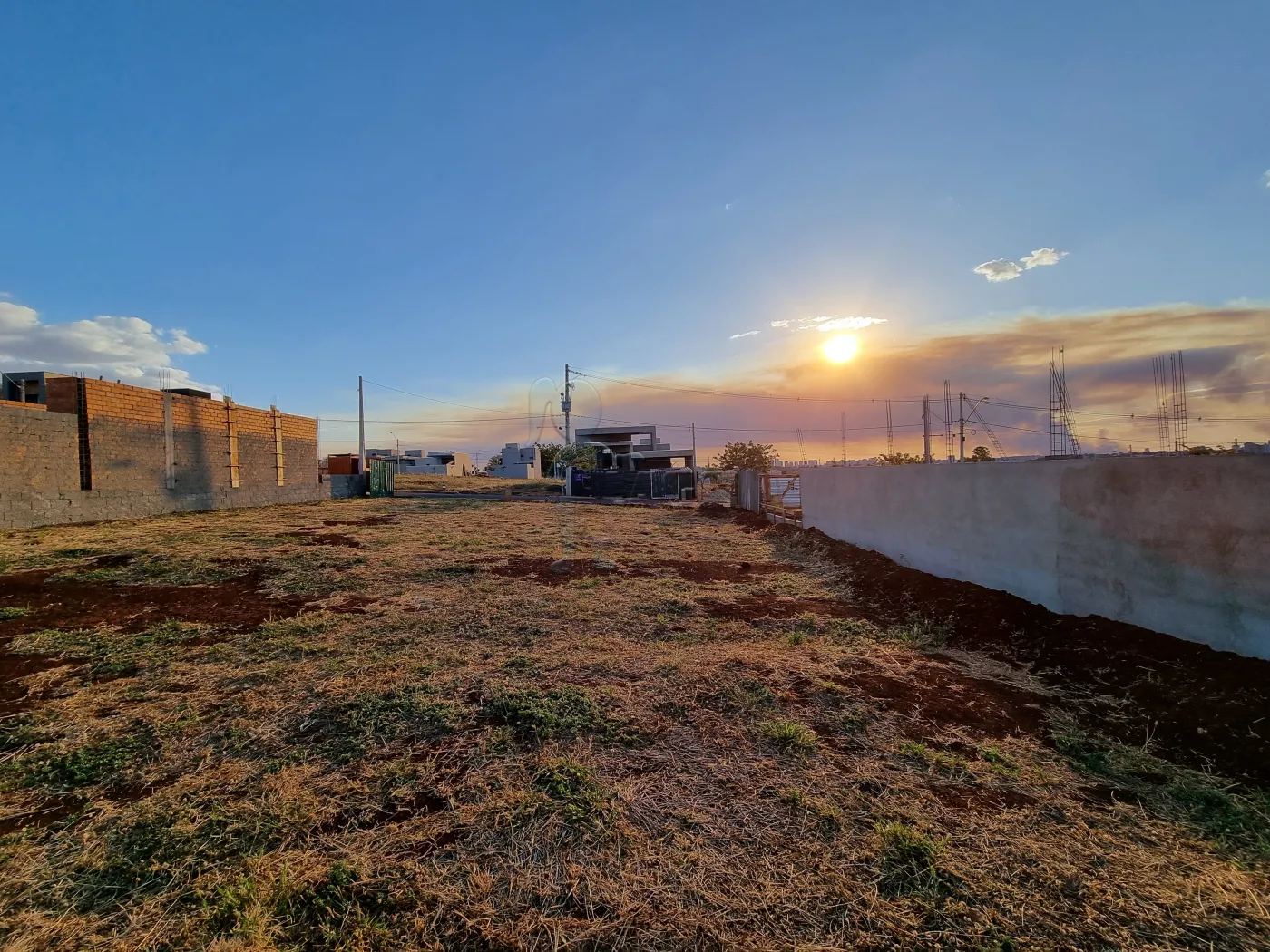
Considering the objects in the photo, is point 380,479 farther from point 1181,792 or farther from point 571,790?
point 1181,792

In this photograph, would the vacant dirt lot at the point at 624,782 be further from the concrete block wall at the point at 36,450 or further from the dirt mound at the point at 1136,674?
the concrete block wall at the point at 36,450

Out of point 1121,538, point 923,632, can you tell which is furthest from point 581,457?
point 1121,538

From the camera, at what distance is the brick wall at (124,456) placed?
40.0 feet

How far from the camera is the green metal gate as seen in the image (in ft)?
93.4

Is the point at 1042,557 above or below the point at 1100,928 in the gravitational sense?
above

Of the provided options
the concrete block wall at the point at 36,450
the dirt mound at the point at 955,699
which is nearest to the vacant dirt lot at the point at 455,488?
the concrete block wall at the point at 36,450

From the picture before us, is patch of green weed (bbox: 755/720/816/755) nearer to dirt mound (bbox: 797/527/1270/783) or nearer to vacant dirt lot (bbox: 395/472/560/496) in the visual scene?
dirt mound (bbox: 797/527/1270/783)

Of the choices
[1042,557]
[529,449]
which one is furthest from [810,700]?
[529,449]

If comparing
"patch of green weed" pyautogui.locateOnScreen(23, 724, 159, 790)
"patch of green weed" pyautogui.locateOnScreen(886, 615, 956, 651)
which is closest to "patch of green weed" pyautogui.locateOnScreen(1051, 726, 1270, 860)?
"patch of green weed" pyautogui.locateOnScreen(886, 615, 956, 651)

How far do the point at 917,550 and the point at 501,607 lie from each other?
21.3 feet

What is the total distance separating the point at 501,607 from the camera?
22.0 ft

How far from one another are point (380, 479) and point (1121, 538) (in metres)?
30.2

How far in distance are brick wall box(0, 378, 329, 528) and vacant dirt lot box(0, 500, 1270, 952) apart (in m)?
8.95

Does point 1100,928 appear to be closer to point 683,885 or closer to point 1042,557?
point 683,885
